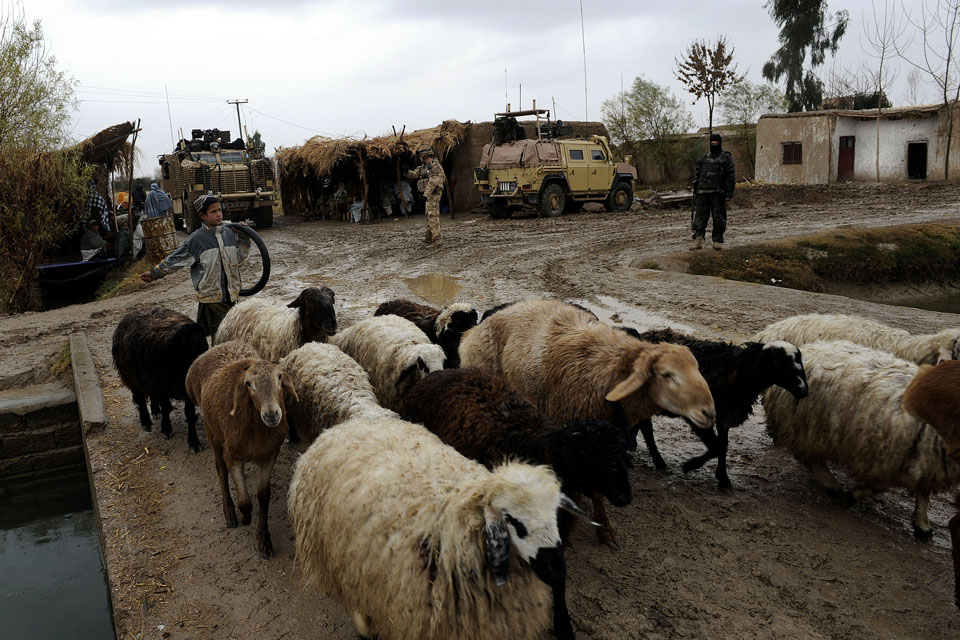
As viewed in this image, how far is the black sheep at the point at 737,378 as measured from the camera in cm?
435

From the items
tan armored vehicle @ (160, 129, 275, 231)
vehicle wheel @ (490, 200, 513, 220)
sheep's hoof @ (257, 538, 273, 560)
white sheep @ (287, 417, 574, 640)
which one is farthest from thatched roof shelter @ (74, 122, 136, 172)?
white sheep @ (287, 417, 574, 640)

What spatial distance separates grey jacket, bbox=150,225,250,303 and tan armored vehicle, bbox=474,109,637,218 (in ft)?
48.9

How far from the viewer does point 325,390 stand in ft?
15.1

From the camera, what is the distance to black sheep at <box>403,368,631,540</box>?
332 cm

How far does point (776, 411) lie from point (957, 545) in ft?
4.94

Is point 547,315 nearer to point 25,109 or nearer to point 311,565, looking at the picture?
point 311,565

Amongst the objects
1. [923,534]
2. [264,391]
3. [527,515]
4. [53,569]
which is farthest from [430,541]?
[53,569]

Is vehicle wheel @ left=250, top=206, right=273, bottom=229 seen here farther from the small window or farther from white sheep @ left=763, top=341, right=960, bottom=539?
white sheep @ left=763, top=341, right=960, bottom=539

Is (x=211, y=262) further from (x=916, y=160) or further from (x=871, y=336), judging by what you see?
(x=916, y=160)

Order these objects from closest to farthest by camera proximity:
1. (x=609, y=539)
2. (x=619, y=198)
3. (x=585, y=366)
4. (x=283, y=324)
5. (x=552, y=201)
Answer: (x=609, y=539) < (x=585, y=366) < (x=283, y=324) < (x=552, y=201) < (x=619, y=198)

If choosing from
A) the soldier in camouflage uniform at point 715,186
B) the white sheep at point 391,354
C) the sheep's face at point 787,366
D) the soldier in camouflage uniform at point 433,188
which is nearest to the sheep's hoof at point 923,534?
the sheep's face at point 787,366

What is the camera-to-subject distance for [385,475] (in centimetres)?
296

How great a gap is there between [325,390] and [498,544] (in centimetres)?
258

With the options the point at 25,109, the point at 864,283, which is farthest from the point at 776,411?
the point at 25,109
